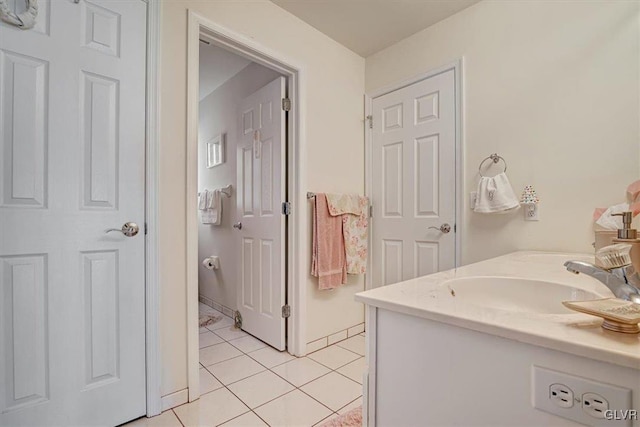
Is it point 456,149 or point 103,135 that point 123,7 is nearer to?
point 103,135

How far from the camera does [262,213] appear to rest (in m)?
2.32

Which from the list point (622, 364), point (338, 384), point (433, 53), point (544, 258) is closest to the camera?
point (622, 364)

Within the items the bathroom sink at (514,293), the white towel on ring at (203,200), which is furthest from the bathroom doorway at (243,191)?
the bathroom sink at (514,293)

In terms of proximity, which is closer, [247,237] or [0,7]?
[0,7]

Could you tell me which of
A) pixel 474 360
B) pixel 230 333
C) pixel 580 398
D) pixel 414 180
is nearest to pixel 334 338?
pixel 230 333

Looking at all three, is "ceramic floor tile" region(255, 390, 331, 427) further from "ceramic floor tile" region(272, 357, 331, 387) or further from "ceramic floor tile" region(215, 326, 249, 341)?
"ceramic floor tile" region(215, 326, 249, 341)

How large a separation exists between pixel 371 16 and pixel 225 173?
1.84m

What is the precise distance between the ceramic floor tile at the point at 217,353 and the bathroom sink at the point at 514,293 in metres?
1.72

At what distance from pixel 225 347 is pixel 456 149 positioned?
86.2 inches

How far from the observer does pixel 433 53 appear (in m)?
2.20

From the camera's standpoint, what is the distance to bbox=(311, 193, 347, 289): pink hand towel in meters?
2.15

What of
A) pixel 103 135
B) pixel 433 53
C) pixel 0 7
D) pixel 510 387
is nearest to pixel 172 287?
pixel 103 135

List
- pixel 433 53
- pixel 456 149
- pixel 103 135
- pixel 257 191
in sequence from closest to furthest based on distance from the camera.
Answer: pixel 103 135 → pixel 456 149 → pixel 433 53 → pixel 257 191

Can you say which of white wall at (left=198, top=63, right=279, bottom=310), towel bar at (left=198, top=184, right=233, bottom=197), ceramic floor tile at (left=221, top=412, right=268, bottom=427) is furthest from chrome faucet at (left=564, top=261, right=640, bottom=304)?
towel bar at (left=198, top=184, right=233, bottom=197)
